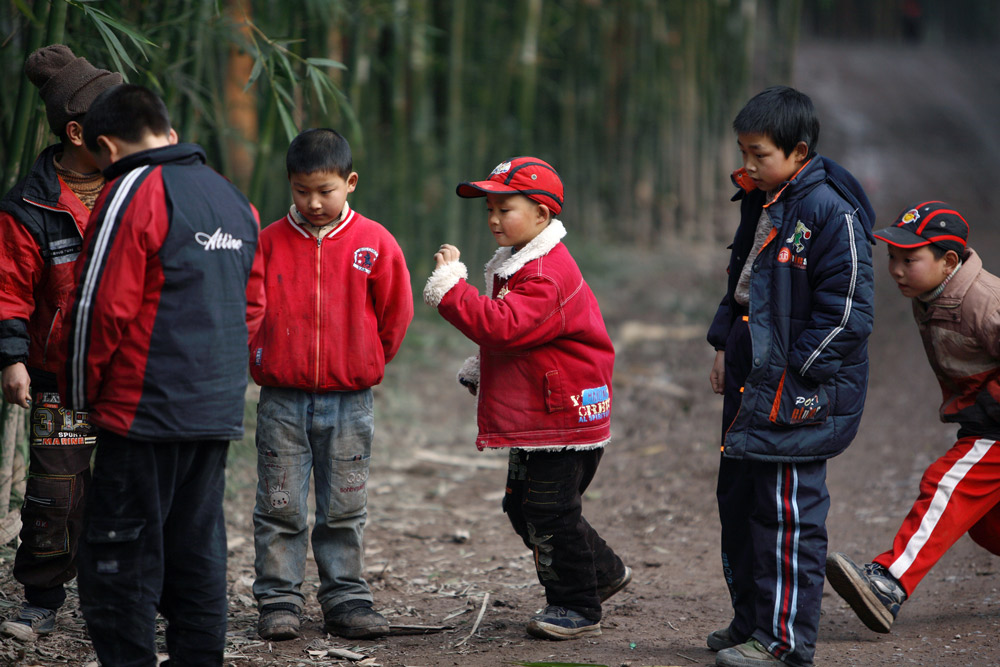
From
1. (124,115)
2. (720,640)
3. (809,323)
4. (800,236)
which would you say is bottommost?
(720,640)

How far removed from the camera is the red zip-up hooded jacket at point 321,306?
2850 mm

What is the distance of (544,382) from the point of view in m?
2.83

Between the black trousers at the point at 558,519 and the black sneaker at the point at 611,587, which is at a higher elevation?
the black trousers at the point at 558,519

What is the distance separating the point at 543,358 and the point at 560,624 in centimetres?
80

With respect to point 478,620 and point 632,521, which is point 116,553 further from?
point 632,521

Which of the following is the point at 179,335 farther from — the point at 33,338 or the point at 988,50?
the point at 988,50

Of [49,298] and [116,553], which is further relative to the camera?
[49,298]

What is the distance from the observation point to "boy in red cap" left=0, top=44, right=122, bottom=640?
264 centimetres

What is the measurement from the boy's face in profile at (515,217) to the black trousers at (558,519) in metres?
0.64

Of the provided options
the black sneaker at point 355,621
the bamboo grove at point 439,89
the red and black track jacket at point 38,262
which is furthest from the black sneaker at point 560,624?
the bamboo grove at point 439,89

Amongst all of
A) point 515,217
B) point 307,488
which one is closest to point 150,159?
point 515,217

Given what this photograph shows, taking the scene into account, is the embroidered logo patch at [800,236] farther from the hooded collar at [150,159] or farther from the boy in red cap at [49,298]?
the boy in red cap at [49,298]

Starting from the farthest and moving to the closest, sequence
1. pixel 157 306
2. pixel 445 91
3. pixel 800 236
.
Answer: pixel 445 91
pixel 800 236
pixel 157 306

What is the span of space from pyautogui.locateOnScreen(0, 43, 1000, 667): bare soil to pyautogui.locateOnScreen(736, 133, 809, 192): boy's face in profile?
1.38m
